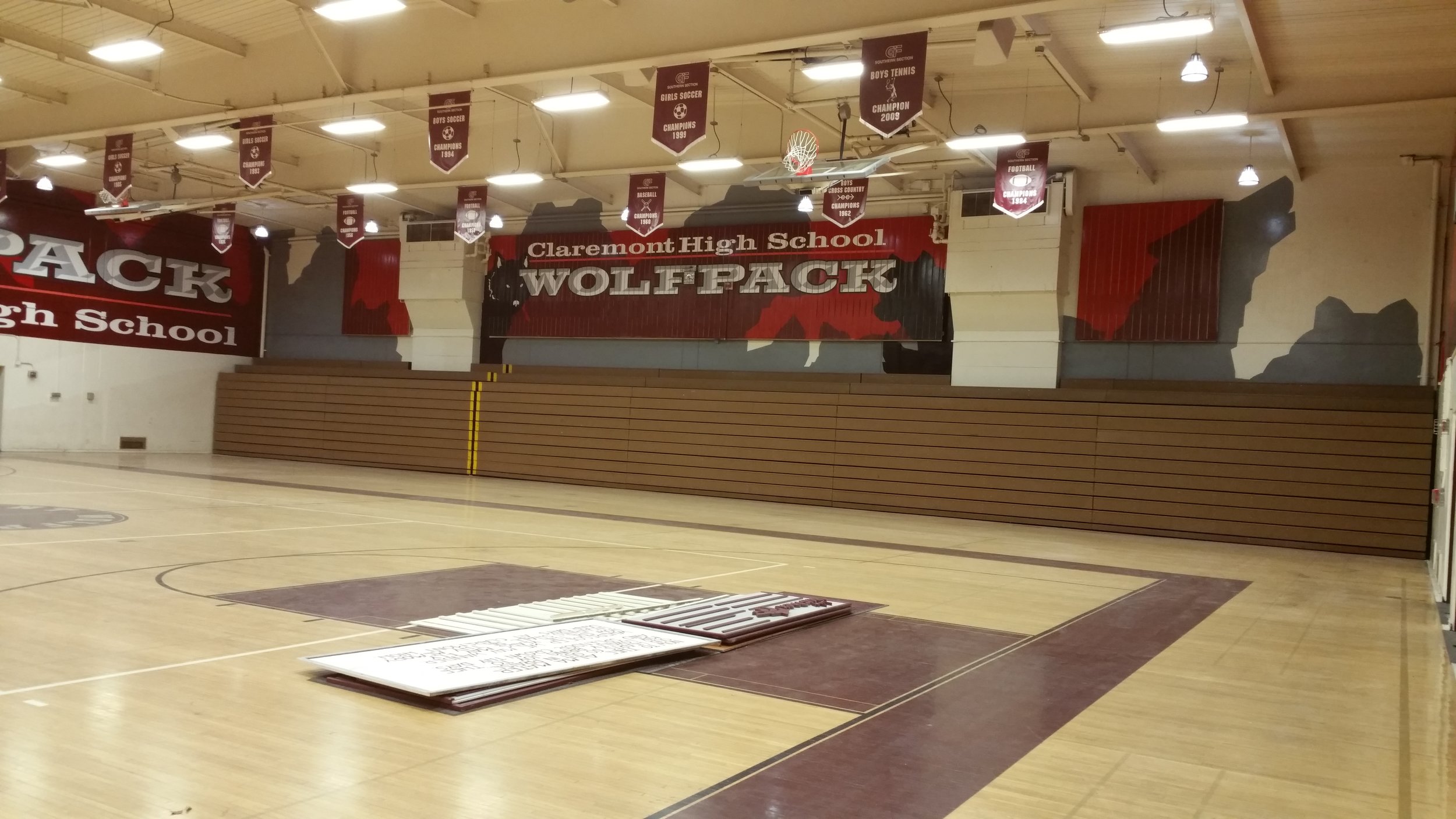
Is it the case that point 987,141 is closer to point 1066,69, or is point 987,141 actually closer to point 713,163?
point 1066,69

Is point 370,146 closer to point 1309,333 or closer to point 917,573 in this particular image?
point 917,573

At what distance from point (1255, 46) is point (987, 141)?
10.1 ft

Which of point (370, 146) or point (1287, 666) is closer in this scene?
point (1287, 666)

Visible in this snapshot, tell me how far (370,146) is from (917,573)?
12500 millimetres

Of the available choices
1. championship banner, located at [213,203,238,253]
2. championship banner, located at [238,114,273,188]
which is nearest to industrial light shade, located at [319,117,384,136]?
championship banner, located at [238,114,273,188]

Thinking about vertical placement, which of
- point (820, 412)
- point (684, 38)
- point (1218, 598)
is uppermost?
point (684, 38)

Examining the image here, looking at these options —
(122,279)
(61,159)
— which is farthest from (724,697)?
(122,279)

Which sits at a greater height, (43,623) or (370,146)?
(370,146)

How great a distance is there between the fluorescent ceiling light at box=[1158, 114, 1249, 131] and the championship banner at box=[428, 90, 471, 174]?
738 cm

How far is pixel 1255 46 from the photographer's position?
9.29m

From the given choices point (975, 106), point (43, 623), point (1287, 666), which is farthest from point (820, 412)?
point (43, 623)

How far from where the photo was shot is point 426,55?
38.1 feet

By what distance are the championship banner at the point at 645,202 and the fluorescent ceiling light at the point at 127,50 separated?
5.89m

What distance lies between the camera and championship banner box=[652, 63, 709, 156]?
10078 mm
